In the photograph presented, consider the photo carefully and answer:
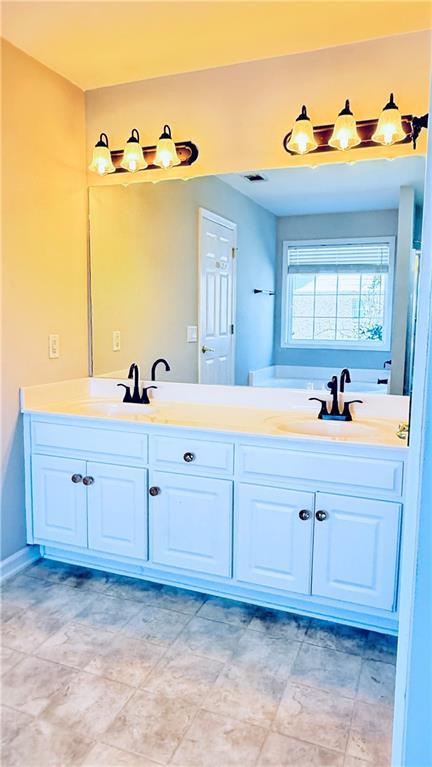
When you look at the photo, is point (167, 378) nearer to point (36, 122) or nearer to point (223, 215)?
point (223, 215)

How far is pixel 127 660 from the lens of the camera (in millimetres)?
1885

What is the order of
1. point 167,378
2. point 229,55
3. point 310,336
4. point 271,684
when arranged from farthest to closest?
point 167,378, point 310,336, point 229,55, point 271,684

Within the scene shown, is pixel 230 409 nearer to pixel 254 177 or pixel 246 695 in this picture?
pixel 254 177

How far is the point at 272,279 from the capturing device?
260 centimetres

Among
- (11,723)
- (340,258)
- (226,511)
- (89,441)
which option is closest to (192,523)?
(226,511)

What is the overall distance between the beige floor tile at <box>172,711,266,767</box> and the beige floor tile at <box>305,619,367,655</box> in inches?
20.3

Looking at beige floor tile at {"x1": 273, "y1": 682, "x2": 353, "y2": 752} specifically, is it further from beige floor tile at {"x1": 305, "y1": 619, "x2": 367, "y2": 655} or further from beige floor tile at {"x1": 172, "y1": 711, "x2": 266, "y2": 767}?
beige floor tile at {"x1": 305, "y1": 619, "x2": 367, "y2": 655}

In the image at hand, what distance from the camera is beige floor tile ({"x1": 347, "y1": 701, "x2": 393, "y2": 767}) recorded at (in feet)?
4.85

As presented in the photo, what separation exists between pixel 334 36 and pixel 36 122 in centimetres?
141

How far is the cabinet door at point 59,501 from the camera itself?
8.02 feet

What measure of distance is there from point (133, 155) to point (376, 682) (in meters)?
2.54

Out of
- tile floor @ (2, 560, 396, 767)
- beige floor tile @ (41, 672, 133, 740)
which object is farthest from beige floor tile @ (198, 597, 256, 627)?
beige floor tile @ (41, 672, 133, 740)

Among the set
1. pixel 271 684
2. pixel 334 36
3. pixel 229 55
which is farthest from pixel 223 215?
pixel 271 684

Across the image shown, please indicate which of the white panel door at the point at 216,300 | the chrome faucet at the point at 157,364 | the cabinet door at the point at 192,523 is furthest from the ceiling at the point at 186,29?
the cabinet door at the point at 192,523
